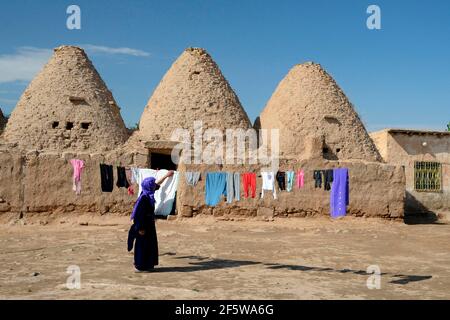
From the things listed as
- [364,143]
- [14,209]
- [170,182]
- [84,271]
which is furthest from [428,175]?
[84,271]

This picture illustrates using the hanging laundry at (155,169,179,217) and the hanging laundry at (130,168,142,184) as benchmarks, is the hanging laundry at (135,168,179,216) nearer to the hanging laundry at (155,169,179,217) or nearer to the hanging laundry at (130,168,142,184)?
the hanging laundry at (155,169,179,217)

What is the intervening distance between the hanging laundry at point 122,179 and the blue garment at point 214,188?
79.9 inches

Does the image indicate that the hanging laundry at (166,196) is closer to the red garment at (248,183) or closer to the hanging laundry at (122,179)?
the hanging laundry at (122,179)

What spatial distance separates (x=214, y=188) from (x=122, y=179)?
2343mm

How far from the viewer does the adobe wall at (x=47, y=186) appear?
458 inches

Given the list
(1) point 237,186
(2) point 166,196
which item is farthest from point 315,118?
(2) point 166,196

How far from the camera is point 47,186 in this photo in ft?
38.5

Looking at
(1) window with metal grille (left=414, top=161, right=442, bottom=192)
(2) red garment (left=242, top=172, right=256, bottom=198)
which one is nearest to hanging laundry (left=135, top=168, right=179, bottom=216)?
(2) red garment (left=242, top=172, right=256, bottom=198)

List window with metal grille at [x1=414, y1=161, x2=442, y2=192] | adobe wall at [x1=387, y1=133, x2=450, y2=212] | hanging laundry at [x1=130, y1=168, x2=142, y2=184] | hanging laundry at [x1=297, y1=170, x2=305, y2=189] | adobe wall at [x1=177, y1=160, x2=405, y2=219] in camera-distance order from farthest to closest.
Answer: window with metal grille at [x1=414, y1=161, x2=442, y2=192] → adobe wall at [x1=387, y1=133, x2=450, y2=212] → hanging laundry at [x1=297, y1=170, x2=305, y2=189] → adobe wall at [x1=177, y1=160, x2=405, y2=219] → hanging laundry at [x1=130, y1=168, x2=142, y2=184]

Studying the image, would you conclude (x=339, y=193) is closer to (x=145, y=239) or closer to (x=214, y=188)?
(x=214, y=188)

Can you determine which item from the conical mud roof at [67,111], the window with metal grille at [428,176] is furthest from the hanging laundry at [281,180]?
the window with metal grille at [428,176]

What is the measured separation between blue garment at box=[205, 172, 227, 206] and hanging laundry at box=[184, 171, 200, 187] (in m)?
0.26

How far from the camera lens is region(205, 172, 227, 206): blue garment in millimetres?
12438
